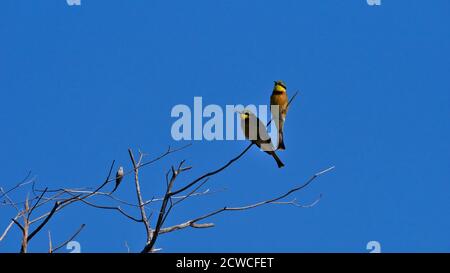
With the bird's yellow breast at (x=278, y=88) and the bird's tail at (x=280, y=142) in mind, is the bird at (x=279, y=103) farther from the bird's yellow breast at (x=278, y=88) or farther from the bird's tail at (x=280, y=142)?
the bird's tail at (x=280, y=142)

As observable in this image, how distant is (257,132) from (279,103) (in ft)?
2.65

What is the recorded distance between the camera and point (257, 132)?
14.3 ft

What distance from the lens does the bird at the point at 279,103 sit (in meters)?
4.93

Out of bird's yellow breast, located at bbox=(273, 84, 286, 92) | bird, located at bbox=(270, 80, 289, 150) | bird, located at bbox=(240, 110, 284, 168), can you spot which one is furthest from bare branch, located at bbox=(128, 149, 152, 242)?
bird's yellow breast, located at bbox=(273, 84, 286, 92)

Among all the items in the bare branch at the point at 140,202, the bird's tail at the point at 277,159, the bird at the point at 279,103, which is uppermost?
the bird at the point at 279,103

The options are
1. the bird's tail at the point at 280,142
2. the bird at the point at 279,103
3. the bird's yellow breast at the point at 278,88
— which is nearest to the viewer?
the bird's tail at the point at 280,142

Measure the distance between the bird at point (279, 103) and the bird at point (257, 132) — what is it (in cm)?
22

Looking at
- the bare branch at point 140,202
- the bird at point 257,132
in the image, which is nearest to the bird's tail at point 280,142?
the bird at point 257,132

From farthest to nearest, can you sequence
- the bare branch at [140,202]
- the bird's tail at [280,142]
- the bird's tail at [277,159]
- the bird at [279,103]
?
the bird at [279,103] → the bird's tail at [277,159] → the bird's tail at [280,142] → the bare branch at [140,202]

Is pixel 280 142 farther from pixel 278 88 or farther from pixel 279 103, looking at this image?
pixel 278 88

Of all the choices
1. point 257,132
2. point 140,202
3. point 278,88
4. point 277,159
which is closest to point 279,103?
point 278,88
